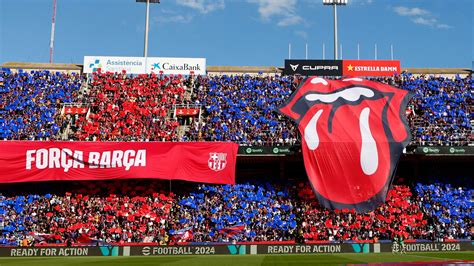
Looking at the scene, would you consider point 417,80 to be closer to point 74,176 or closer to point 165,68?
point 165,68

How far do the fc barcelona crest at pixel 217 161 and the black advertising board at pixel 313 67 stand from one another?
61.8 feet

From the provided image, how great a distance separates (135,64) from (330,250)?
1179 inches

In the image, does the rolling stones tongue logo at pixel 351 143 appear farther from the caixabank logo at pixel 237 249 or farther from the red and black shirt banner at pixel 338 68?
the red and black shirt banner at pixel 338 68

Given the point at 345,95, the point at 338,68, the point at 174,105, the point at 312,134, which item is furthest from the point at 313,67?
the point at 312,134

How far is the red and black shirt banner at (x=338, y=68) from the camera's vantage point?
5047cm

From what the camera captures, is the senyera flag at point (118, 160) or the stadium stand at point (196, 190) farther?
the senyera flag at point (118, 160)

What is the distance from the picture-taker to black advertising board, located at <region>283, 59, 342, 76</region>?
167 ft

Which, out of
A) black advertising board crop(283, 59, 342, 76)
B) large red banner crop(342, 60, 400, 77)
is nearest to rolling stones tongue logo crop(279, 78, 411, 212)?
large red banner crop(342, 60, 400, 77)

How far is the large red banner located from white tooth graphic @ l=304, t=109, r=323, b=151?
17.1 metres

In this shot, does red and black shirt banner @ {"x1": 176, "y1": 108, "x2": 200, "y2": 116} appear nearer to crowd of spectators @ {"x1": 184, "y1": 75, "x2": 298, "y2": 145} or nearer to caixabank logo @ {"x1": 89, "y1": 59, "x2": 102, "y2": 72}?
crowd of spectators @ {"x1": 184, "y1": 75, "x2": 298, "y2": 145}

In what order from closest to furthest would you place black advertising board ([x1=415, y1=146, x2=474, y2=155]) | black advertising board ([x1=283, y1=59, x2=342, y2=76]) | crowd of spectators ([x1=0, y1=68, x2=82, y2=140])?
1. black advertising board ([x1=415, y1=146, x2=474, y2=155])
2. crowd of spectators ([x1=0, y1=68, x2=82, y2=140])
3. black advertising board ([x1=283, y1=59, x2=342, y2=76])

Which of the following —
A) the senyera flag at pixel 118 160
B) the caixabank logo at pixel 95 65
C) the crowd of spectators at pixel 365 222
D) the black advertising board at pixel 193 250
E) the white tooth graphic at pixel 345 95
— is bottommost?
the black advertising board at pixel 193 250

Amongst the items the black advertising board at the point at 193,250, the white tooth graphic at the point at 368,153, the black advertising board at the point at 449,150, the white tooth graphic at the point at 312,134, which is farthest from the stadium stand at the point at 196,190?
the white tooth graphic at the point at 368,153

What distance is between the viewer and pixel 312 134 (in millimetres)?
35281
